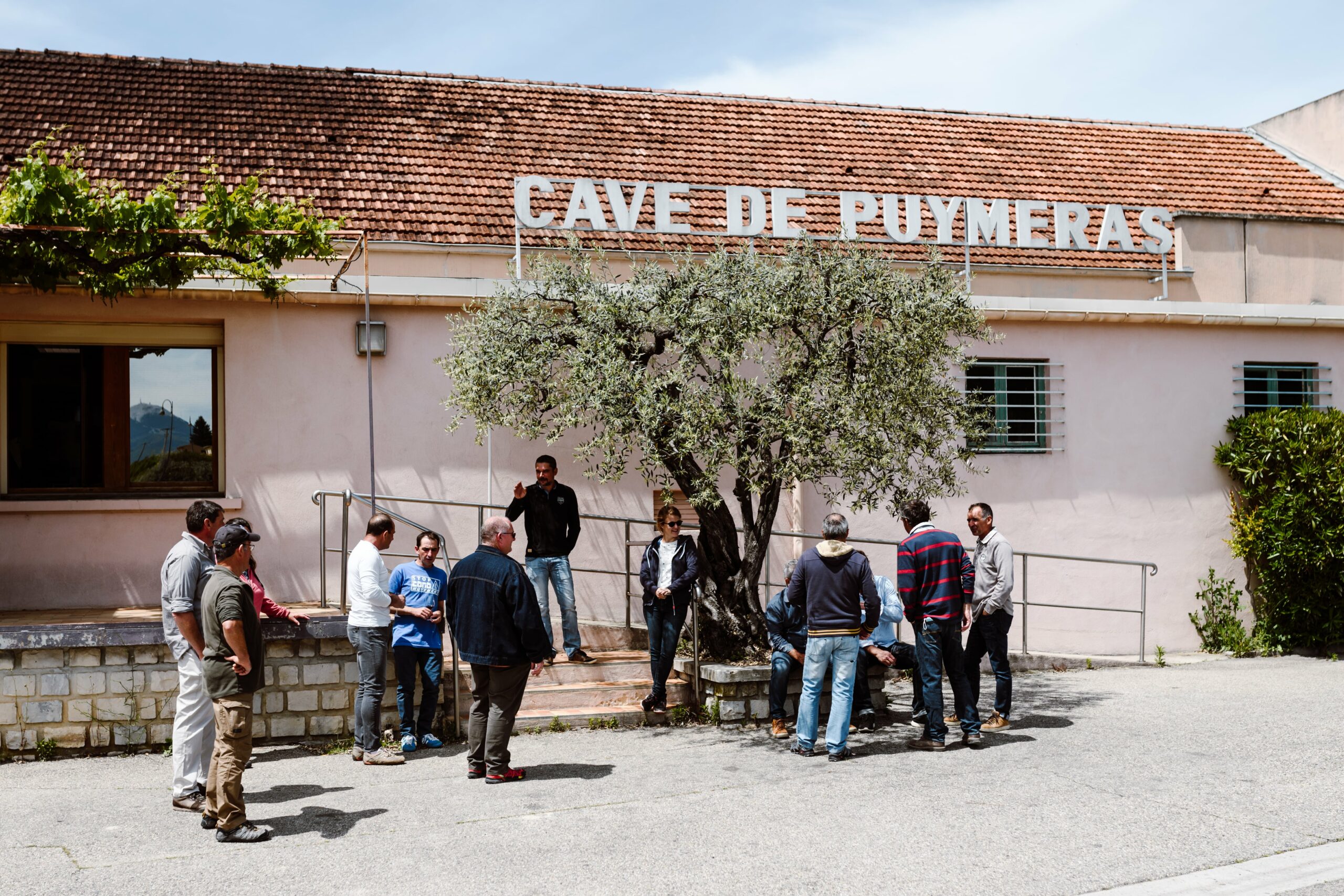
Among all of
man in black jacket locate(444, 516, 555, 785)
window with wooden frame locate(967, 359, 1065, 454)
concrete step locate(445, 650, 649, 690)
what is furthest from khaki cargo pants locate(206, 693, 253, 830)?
window with wooden frame locate(967, 359, 1065, 454)

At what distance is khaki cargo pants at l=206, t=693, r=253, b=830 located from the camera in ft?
20.3

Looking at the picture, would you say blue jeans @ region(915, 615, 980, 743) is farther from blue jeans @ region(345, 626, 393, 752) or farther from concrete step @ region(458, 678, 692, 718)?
blue jeans @ region(345, 626, 393, 752)

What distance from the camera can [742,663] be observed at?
9656 mm

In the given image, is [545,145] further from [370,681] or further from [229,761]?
[229,761]

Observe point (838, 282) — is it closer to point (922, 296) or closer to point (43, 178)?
point (922, 296)

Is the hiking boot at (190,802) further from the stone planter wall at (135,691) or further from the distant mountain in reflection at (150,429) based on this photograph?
the distant mountain in reflection at (150,429)

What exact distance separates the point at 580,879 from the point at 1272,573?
10389 mm

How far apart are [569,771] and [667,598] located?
1745 millimetres

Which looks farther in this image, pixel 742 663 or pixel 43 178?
pixel 742 663

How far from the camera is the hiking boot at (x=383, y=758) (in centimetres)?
809

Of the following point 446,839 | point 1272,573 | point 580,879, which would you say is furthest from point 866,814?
point 1272,573

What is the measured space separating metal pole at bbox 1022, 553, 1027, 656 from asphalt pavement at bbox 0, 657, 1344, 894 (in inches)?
107

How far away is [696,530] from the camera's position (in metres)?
12.0

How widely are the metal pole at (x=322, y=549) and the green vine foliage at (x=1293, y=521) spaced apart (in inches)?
389
